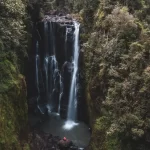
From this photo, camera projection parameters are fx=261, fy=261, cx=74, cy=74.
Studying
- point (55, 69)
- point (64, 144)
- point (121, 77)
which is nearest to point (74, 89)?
point (55, 69)

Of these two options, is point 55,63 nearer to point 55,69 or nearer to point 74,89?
point 55,69

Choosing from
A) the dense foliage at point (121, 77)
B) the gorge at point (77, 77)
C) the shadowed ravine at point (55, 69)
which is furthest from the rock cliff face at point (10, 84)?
the shadowed ravine at point (55, 69)

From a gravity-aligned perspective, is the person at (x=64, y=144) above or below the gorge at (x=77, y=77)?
below

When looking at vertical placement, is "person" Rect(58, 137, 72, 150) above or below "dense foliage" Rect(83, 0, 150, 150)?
below

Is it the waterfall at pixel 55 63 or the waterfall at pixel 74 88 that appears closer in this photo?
the waterfall at pixel 74 88

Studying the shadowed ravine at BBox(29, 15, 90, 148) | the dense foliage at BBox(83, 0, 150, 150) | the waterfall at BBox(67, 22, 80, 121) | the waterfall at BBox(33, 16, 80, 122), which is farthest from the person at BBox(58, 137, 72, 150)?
the waterfall at BBox(33, 16, 80, 122)

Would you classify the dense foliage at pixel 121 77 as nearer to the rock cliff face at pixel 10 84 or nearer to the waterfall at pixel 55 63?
the rock cliff face at pixel 10 84

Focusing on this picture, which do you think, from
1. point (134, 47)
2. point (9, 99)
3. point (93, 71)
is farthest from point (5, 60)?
point (134, 47)

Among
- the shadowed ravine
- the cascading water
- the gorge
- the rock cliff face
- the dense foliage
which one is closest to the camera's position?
the dense foliage

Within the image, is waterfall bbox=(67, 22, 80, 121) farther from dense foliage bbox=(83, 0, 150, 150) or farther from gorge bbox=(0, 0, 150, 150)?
dense foliage bbox=(83, 0, 150, 150)

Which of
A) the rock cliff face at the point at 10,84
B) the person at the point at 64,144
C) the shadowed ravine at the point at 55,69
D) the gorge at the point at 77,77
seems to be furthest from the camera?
the shadowed ravine at the point at 55,69

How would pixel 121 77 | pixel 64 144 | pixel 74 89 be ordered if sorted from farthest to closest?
1. pixel 74 89
2. pixel 64 144
3. pixel 121 77

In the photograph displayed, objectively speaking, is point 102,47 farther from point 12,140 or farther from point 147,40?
point 12,140
